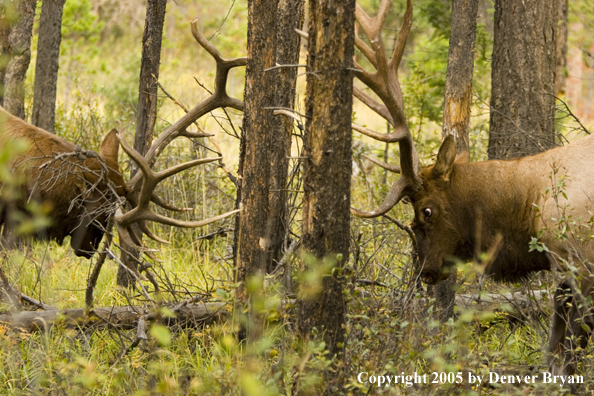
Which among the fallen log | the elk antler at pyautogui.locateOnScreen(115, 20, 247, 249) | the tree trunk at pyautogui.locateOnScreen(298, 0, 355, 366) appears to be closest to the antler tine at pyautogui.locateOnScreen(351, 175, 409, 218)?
the elk antler at pyautogui.locateOnScreen(115, 20, 247, 249)

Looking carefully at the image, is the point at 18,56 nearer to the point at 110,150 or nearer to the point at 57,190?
the point at 110,150

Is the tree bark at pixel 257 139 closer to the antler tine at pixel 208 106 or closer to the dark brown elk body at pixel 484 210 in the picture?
the antler tine at pixel 208 106

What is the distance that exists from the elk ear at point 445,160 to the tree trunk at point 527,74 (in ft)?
5.75

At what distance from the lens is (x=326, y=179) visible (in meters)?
3.94

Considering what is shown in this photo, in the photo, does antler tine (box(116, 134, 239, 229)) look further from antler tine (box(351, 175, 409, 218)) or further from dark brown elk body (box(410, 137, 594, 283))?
dark brown elk body (box(410, 137, 594, 283))

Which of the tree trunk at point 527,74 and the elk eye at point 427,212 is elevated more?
A: the tree trunk at point 527,74

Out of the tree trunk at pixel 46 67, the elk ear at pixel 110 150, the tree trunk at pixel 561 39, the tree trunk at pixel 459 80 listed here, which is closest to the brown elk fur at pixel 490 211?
the tree trunk at pixel 459 80

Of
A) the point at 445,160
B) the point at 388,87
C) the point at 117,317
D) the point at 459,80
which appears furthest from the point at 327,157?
the point at 459,80

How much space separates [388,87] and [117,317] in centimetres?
285

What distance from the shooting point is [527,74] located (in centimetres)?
716

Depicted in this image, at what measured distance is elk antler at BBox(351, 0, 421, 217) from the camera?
461cm

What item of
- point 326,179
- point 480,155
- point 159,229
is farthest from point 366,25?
point 480,155

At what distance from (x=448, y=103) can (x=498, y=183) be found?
967mm

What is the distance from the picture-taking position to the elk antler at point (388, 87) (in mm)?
4612
